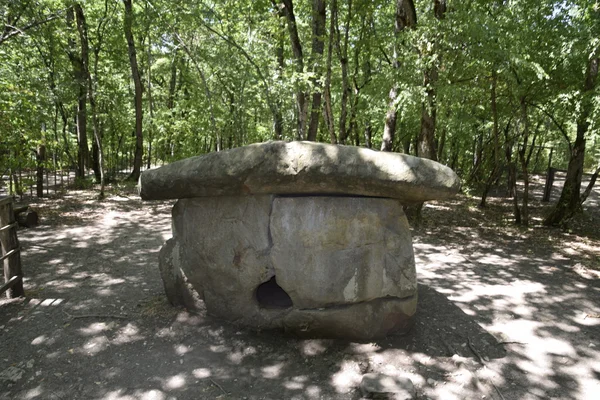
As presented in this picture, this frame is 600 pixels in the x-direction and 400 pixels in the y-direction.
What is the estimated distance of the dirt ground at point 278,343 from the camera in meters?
2.99

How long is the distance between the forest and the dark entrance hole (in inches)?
173

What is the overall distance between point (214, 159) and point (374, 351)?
2.27 metres

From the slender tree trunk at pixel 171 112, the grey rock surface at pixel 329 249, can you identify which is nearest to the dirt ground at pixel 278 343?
the grey rock surface at pixel 329 249

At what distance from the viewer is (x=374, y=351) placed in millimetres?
3424

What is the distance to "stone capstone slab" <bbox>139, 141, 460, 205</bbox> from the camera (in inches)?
122

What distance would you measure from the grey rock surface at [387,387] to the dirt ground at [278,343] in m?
0.11

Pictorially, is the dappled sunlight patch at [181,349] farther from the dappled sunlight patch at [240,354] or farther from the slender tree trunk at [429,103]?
the slender tree trunk at [429,103]

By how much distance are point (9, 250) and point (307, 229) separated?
11.7ft

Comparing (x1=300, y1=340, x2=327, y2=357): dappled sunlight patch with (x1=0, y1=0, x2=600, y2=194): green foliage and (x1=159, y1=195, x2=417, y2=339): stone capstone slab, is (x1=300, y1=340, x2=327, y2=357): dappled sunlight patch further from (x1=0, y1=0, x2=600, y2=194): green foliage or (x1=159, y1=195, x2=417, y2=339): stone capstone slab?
(x1=0, y1=0, x2=600, y2=194): green foliage

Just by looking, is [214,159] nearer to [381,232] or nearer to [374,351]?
[381,232]

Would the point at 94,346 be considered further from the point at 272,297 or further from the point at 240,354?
the point at 272,297

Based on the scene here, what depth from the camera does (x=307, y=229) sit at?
3379 mm

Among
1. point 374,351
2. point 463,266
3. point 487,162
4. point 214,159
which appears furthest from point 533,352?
point 487,162

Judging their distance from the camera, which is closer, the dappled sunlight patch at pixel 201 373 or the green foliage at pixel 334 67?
the dappled sunlight patch at pixel 201 373
